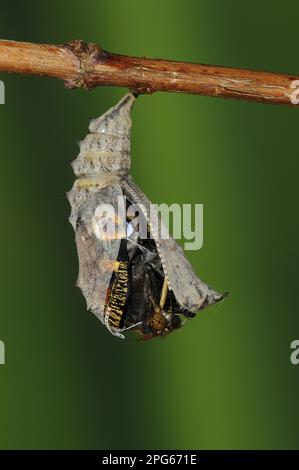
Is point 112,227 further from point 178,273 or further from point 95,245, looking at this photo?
point 178,273

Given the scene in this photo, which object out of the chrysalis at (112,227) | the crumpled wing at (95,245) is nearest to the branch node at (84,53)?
the chrysalis at (112,227)

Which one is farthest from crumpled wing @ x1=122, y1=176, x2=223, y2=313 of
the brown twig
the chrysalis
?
the brown twig

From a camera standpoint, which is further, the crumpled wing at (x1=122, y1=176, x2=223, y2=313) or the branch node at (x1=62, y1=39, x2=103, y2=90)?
the crumpled wing at (x1=122, y1=176, x2=223, y2=313)

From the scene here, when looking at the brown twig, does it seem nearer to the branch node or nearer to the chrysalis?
the branch node

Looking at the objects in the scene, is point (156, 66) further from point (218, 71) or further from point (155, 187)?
point (155, 187)

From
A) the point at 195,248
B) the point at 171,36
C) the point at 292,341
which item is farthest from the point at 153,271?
the point at 171,36

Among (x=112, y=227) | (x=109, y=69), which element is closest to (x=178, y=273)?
(x=112, y=227)
